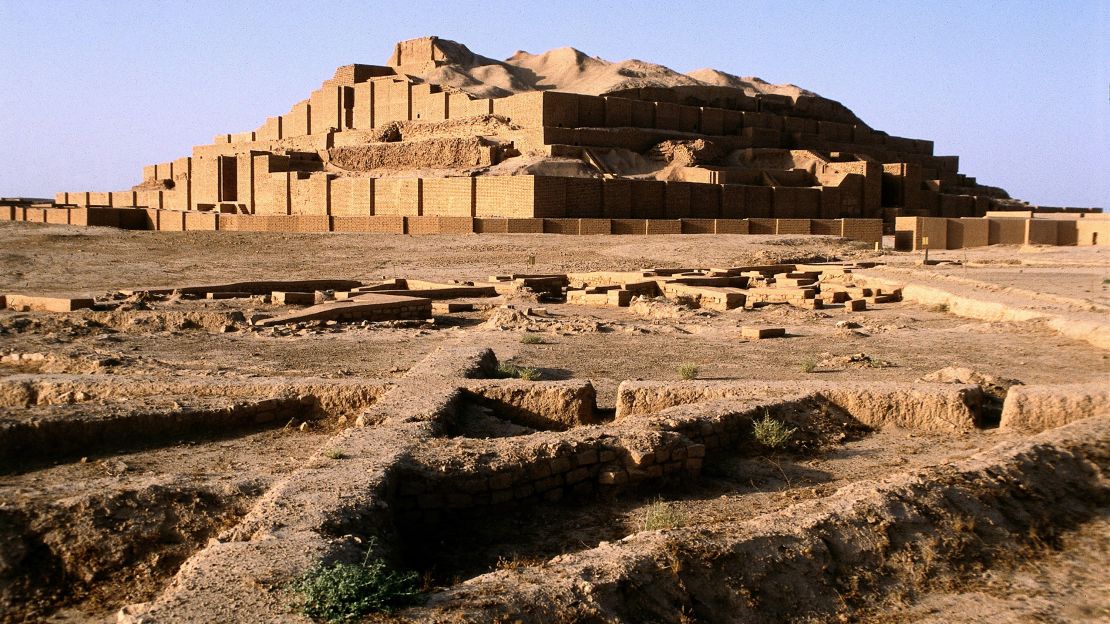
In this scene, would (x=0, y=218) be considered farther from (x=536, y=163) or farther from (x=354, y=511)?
(x=354, y=511)

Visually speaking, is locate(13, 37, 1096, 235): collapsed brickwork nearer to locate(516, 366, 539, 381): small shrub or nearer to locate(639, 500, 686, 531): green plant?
locate(516, 366, 539, 381): small shrub

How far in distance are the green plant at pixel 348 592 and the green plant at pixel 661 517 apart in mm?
1316

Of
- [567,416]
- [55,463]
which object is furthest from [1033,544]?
[55,463]

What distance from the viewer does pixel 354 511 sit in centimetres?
393

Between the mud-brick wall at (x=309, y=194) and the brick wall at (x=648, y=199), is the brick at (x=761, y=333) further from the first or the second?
the mud-brick wall at (x=309, y=194)

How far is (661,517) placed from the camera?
4340 mm

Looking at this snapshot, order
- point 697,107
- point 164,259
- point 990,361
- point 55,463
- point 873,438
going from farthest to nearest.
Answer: point 697,107, point 164,259, point 990,361, point 873,438, point 55,463

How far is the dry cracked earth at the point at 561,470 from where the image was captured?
358 centimetres

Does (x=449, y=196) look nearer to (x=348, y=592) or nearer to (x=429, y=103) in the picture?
(x=429, y=103)

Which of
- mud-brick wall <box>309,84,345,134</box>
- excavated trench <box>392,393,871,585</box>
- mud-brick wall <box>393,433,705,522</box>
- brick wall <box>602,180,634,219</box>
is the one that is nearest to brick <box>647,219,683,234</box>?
brick wall <box>602,180,634,219</box>

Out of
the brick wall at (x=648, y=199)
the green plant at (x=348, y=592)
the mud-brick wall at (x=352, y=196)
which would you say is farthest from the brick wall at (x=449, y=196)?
the green plant at (x=348, y=592)

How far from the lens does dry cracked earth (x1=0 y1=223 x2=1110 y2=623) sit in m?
3.58

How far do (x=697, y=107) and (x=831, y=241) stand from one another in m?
16.3

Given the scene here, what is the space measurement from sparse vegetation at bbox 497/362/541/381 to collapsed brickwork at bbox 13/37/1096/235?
16997 mm
